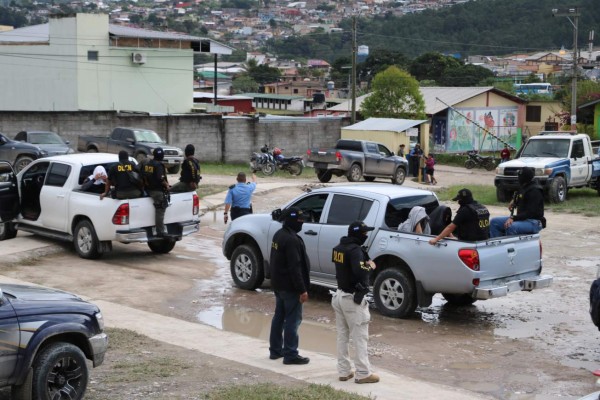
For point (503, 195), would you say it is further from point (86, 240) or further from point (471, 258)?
point (471, 258)

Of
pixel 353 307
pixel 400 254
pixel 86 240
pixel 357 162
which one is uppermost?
pixel 357 162

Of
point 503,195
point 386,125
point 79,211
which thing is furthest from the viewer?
point 386,125

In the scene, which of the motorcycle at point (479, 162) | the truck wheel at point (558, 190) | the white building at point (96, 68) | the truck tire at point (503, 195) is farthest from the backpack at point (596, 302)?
the white building at point (96, 68)

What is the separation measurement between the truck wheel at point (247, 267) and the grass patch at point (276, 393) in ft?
17.9

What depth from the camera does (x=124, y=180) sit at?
52.5 ft

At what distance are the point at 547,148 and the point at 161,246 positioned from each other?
1481 centimetres

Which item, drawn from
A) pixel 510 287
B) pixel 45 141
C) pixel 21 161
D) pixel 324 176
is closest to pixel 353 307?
pixel 510 287

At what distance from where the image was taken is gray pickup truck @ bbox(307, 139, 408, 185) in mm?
35156

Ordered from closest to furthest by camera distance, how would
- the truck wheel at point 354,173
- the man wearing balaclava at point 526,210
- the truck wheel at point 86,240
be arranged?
the man wearing balaclava at point 526,210
the truck wheel at point 86,240
the truck wheel at point 354,173

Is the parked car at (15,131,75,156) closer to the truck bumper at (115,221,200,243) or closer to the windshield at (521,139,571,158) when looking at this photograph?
the windshield at (521,139,571,158)

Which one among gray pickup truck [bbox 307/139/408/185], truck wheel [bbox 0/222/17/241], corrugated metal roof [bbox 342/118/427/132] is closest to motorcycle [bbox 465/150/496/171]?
corrugated metal roof [bbox 342/118/427/132]

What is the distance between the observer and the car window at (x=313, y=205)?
45.1 ft

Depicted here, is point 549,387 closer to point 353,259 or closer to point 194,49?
point 353,259

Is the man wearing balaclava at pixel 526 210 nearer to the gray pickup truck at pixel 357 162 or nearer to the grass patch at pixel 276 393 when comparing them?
the grass patch at pixel 276 393
